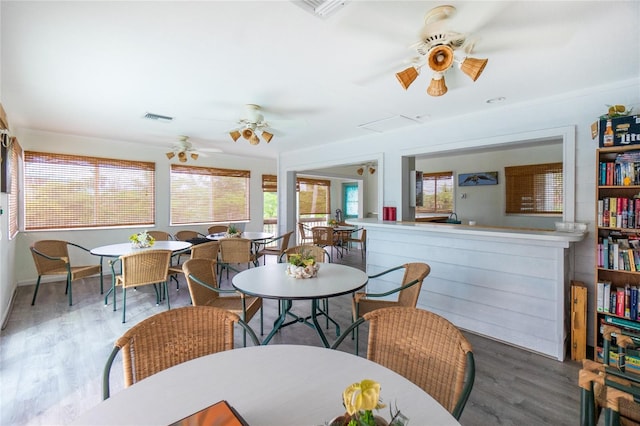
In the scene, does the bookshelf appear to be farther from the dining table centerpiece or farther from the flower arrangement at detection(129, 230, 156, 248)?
the flower arrangement at detection(129, 230, 156, 248)

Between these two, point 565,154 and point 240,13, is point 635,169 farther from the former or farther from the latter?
point 240,13

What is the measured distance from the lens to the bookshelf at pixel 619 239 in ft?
7.72

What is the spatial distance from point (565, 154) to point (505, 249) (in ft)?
3.60

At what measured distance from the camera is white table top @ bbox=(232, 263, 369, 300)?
210 cm

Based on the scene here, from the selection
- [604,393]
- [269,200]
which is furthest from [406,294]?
[269,200]

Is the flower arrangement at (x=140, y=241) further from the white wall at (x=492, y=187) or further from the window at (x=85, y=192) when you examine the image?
the white wall at (x=492, y=187)

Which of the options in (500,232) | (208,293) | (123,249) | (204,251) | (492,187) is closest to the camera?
(208,293)

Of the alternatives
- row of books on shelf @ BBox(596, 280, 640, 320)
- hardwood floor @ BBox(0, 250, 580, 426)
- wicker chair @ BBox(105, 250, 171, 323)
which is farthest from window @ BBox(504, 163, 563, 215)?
wicker chair @ BBox(105, 250, 171, 323)

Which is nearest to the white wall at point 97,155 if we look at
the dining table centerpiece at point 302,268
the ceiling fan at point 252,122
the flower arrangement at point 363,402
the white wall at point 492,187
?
the ceiling fan at point 252,122

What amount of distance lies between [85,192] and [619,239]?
713 centimetres

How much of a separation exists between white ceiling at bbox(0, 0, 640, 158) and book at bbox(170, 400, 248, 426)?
1887 mm

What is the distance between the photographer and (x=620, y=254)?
2398 millimetres

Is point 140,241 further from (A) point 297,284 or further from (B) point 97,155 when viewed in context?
(A) point 297,284

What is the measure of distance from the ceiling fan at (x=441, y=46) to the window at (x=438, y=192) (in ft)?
18.8
